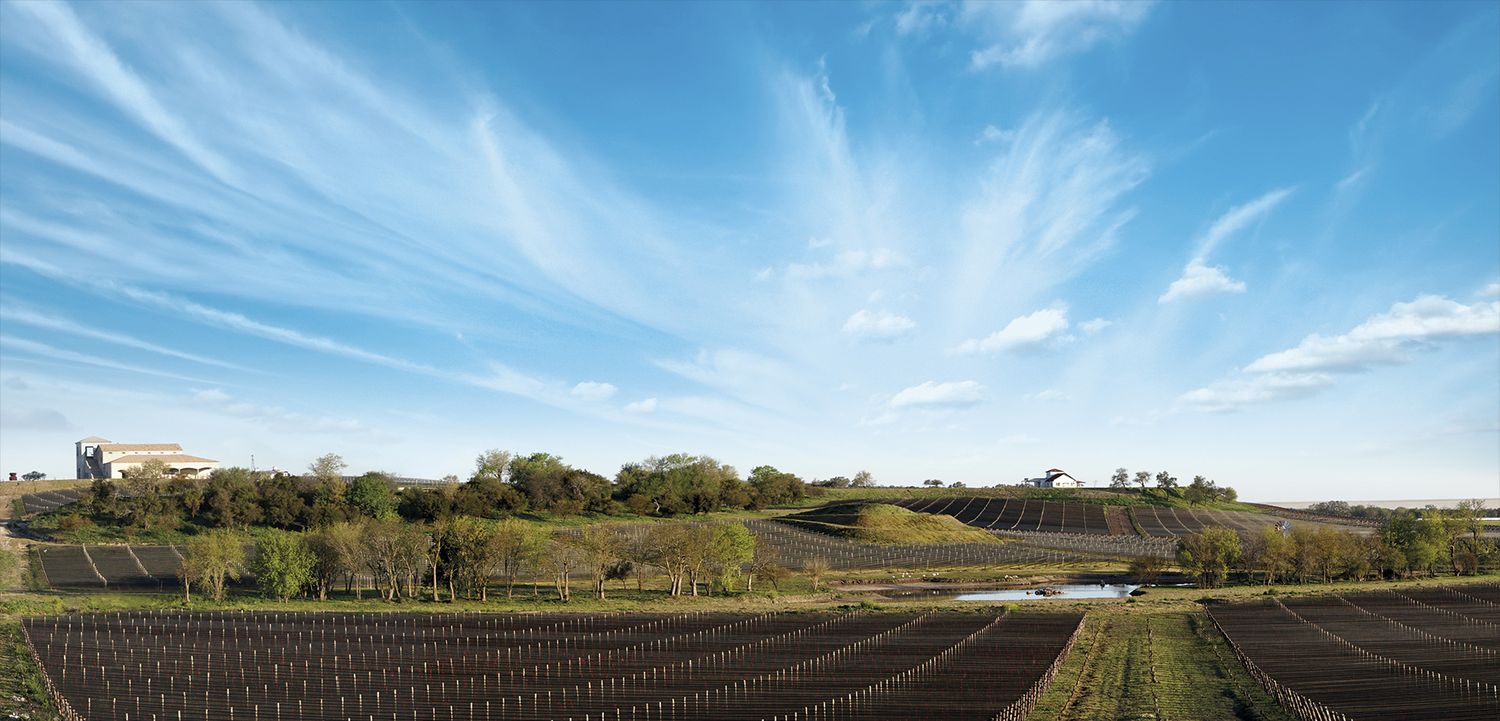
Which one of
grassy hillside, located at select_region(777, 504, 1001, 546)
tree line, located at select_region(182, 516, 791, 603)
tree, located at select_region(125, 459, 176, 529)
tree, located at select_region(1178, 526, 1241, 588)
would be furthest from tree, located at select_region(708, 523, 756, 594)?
tree, located at select_region(125, 459, 176, 529)

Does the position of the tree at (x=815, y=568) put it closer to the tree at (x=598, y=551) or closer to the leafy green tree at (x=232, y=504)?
the tree at (x=598, y=551)

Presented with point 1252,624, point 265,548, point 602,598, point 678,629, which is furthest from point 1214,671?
point 265,548

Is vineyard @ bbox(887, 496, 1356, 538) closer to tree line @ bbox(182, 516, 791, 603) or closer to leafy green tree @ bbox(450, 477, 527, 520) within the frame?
leafy green tree @ bbox(450, 477, 527, 520)

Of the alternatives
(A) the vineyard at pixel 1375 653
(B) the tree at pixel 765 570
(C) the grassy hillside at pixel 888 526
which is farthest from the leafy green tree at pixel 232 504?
(A) the vineyard at pixel 1375 653

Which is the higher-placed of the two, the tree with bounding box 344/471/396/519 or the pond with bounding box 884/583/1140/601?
the tree with bounding box 344/471/396/519

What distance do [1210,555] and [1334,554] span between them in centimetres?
1518

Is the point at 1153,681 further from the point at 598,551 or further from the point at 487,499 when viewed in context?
the point at 487,499

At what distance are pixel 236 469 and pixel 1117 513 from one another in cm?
15348

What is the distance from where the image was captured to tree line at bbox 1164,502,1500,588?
10162 centimetres

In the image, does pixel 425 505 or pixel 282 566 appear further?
pixel 425 505

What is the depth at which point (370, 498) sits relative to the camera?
12825 cm

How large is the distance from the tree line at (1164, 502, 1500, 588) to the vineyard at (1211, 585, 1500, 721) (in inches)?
608

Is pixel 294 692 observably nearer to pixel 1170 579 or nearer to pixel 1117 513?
pixel 1170 579

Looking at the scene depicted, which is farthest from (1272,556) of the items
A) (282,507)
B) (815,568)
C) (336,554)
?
(282,507)
